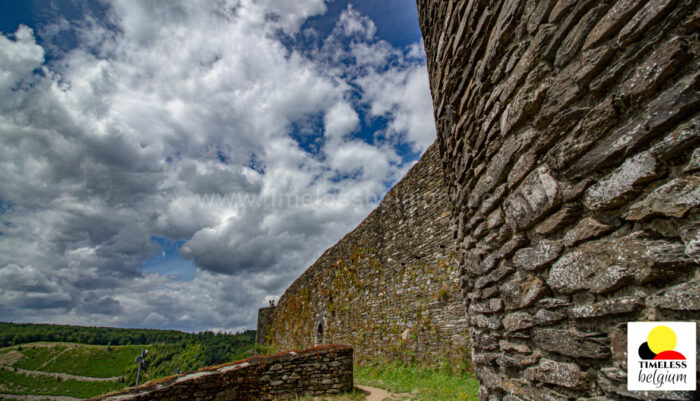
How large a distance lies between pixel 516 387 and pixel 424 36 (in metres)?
3.42

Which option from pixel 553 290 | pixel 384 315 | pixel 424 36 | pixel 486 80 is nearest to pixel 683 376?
pixel 553 290

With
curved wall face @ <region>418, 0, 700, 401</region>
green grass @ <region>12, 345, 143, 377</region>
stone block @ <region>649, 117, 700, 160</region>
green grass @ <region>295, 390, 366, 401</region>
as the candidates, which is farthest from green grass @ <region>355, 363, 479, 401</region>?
green grass @ <region>12, 345, 143, 377</region>

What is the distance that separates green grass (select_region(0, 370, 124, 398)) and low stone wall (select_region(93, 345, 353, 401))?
52.5m

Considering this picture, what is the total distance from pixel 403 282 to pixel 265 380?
15.0ft

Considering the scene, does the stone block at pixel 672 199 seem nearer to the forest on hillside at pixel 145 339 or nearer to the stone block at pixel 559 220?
the stone block at pixel 559 220

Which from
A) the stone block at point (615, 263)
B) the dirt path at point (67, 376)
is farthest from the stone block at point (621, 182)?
the dirt path at point (67, 376)

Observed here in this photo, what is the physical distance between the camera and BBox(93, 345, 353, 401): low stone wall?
6137 mm

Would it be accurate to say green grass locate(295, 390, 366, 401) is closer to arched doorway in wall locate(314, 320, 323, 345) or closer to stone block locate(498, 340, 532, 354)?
stone block locate(498, 340, 532, 354)

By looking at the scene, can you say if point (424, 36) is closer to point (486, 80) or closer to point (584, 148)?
point (486, 80)

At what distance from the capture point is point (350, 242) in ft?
44.4

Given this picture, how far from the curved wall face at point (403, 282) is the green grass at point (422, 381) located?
320mm

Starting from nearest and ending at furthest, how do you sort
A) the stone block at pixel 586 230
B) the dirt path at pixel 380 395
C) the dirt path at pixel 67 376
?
the stone block at pixel 586 230, the dirt path at pixel 380 395, the dirt path at pixel 67 376

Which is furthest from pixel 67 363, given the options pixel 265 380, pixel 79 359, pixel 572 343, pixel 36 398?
pixel 572 343

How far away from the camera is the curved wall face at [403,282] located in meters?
8.02
